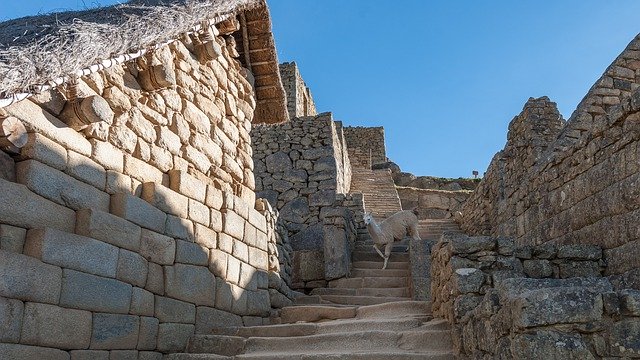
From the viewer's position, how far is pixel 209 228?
5926 millimetres

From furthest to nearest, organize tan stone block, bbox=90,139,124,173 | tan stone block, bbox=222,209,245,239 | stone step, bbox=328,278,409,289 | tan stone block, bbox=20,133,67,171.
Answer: stone step, bbox=328,278,409,289
tan stone block, bbox=222,209,245,239
tan stone block, bbox=90,139,124,173
tan stone block, bbox=20,133,67,171

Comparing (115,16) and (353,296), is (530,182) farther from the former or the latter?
(115,16)

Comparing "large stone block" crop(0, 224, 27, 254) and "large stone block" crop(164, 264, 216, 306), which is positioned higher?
"large stone block" crop(0, 224, 27, 254)

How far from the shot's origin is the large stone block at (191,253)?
536cm

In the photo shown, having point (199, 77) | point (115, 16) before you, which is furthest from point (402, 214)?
point (115, 16)

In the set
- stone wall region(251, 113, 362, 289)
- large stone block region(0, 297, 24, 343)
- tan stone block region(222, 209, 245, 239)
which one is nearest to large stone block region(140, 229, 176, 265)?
tan stone block region(222, 209, 245, 239)

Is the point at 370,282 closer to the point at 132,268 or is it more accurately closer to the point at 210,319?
the point at 210,319

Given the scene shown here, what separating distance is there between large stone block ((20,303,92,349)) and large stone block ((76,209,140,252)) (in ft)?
1.90

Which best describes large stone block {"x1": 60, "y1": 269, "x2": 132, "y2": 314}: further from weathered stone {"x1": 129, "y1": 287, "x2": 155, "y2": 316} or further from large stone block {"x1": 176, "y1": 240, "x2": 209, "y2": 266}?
large stone block {"x1": 176, "y1": 240, "x2": 209, "y2": 266}

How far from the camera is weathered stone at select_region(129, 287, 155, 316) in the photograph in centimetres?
468

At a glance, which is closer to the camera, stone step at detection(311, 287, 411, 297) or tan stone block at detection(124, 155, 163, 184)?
tan stone block at detection(124, 155, 163, 184)

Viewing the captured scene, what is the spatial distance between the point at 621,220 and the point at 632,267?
409 millimetres

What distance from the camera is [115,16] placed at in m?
4.81

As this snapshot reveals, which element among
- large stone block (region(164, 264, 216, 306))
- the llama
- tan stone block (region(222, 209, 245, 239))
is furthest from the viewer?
the llama
